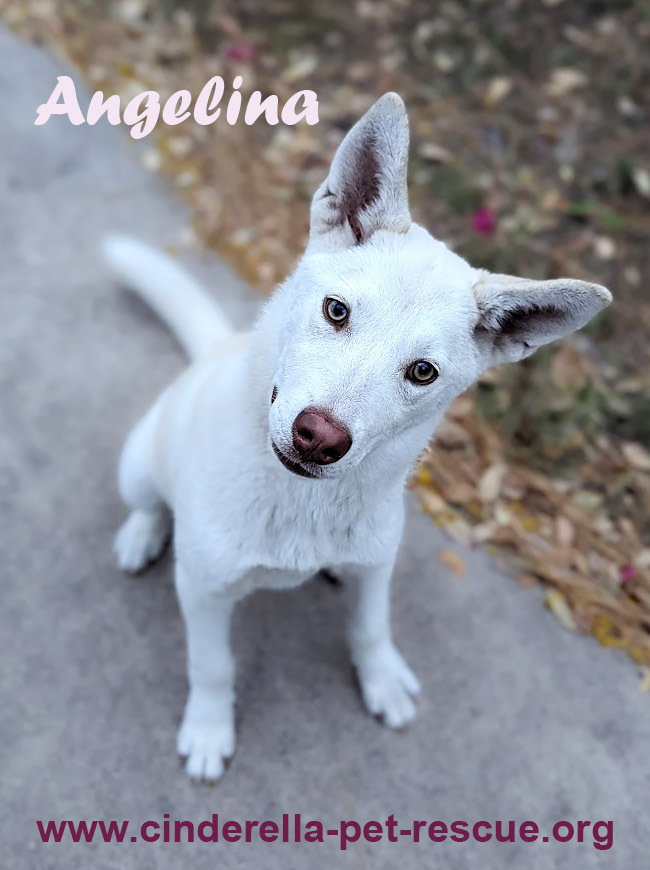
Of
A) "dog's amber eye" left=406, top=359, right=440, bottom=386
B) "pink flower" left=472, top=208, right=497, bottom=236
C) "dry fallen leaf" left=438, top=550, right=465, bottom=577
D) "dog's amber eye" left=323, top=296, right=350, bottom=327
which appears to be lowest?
"dry fallen leaf" left=438, top=550, right=465, bottom=577

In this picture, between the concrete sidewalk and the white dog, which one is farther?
the concrete sidewalk

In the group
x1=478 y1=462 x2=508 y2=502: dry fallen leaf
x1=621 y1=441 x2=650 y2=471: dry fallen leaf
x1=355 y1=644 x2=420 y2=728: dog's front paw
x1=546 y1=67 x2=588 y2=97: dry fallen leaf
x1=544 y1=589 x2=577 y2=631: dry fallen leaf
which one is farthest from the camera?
x1=546 y1=67 x2=588 y2=97: dry fallen leaf

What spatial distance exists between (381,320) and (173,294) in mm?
1722

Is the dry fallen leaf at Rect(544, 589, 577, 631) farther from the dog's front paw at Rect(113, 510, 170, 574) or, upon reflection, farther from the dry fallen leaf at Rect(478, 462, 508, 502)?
the dog's front paw at Rect(113, 510, 170, 574)

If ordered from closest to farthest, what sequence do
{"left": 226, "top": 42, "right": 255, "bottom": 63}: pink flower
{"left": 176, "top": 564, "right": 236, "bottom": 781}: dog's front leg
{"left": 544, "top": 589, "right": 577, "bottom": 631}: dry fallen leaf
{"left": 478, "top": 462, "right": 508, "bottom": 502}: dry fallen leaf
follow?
1. {"left": 176, "top": 564, "right": 236, "bottom": 781}: dog's front leg
2. {"left": 544, "top": 589, "right": 577, "bottom": 631}: dry fallen leaf
3. {"left": 478, "top": 462, "right": 508, "bottom": 502}: dry fallen leaf
4. {"left": 226, "top": 42, "right": 255, "bottom": 63}: pink flower

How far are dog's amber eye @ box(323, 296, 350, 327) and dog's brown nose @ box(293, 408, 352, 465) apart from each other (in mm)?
225

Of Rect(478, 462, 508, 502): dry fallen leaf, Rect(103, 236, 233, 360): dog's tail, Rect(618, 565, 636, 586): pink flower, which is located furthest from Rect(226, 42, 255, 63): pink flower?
Rect(618, 565, 636, 586): pink flower

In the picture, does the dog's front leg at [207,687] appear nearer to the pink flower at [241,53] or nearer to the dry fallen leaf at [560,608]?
the dry fallen leaf at [560,608]

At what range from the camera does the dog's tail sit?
3.05 meters

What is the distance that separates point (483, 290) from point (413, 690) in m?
1.55

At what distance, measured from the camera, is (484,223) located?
399cm

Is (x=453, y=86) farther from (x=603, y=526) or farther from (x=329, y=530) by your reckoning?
(x=329, y=530)

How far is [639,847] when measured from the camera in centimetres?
253

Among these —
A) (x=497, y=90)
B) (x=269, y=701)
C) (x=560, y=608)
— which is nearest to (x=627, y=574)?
(x=560, y=608)
